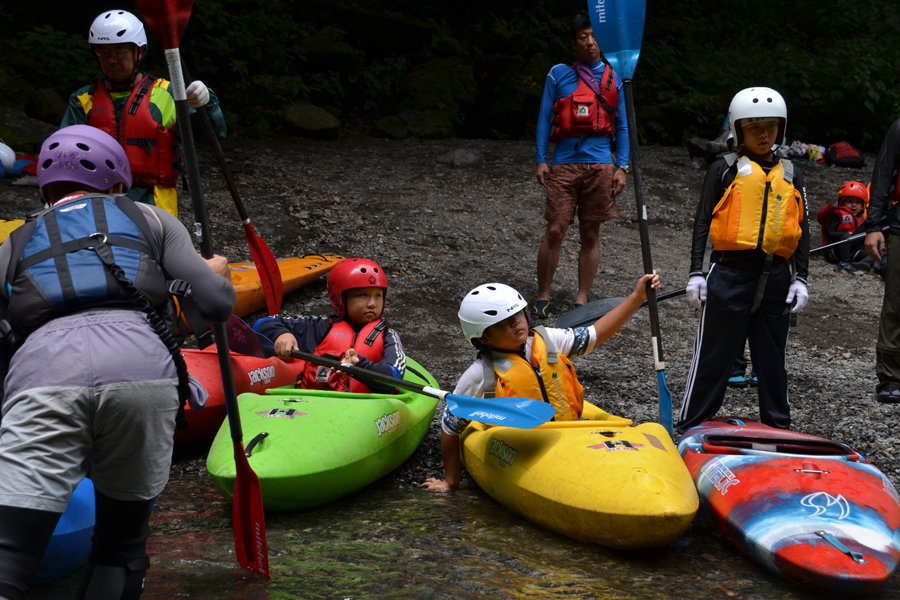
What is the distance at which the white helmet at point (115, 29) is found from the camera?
3516 mm

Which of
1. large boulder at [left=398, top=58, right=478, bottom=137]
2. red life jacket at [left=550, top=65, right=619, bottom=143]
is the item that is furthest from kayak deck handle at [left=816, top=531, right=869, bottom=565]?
large boulder at [left=398, top=58, right=478, bottom=137]

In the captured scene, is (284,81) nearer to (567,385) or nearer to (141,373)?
(567,385)

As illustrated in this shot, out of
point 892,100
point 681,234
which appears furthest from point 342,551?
point 892,100

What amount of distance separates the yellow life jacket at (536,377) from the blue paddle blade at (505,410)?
127 mm

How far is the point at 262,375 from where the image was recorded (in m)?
3.83

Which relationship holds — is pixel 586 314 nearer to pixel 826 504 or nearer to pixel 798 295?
pixel 798 295

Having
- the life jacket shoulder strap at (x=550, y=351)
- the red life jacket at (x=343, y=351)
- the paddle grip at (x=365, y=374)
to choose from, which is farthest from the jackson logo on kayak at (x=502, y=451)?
the red life jacket at (x=343, y=351)

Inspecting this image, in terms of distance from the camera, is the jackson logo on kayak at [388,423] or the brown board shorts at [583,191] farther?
the brown board shorts at [583,191]

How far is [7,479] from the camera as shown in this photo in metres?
1.63

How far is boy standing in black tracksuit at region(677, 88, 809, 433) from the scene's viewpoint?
11.1 ft

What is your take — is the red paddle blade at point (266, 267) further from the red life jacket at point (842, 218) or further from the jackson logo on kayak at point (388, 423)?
the red life jacket at point (842, 218)

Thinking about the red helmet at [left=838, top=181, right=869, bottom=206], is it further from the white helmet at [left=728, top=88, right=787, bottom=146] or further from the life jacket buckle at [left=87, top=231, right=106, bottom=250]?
the life jacket buckle at [left=87, top=231, right=106, bottom=250]

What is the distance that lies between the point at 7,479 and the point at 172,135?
8.40ft

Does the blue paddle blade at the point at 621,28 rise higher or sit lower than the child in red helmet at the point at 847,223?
higher
